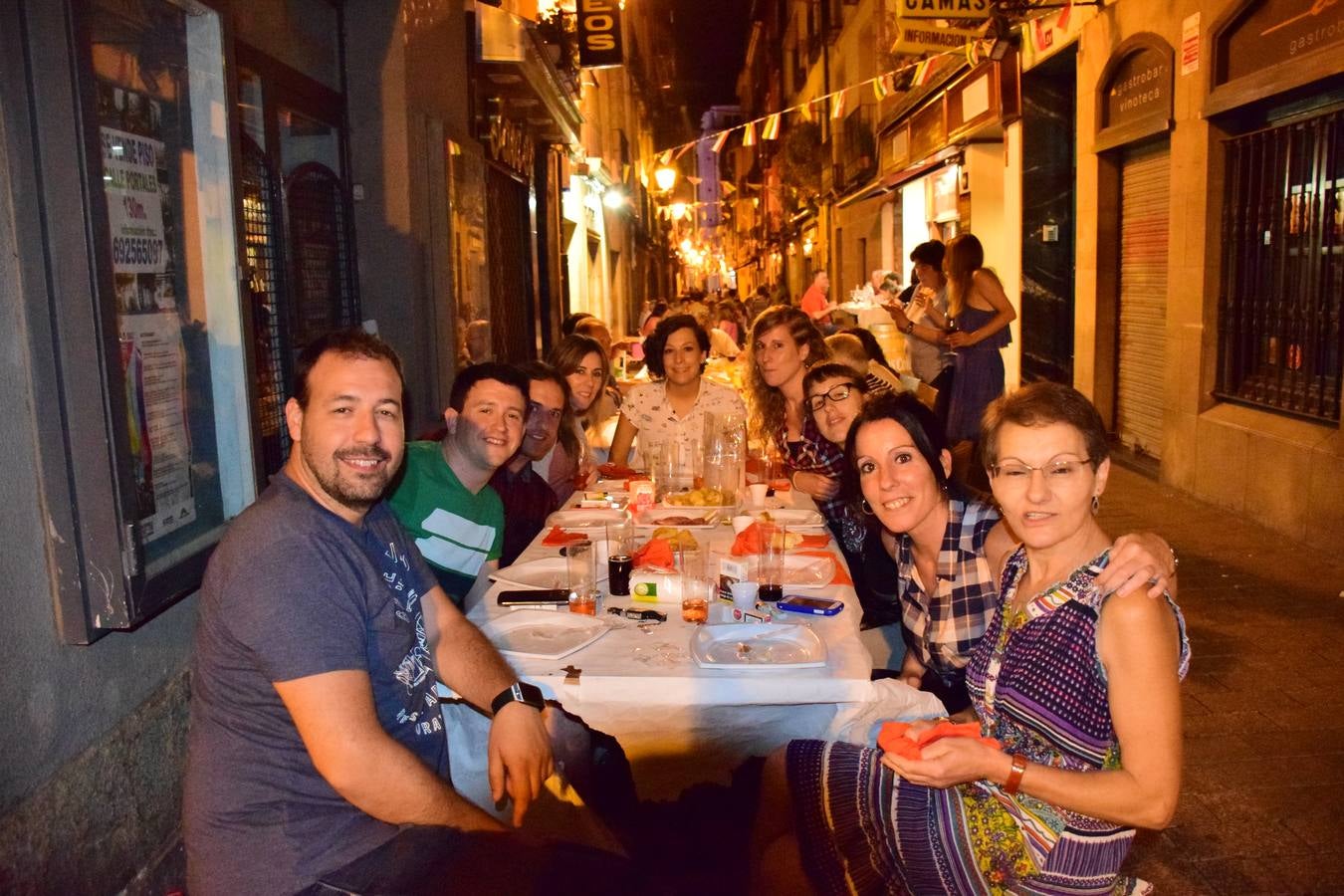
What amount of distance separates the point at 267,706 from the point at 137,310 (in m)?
1.64

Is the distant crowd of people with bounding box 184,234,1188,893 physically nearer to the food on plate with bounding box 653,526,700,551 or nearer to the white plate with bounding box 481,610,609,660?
the white plate with bounding box 481,610,609,660

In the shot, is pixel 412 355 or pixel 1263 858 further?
pixel 412 355

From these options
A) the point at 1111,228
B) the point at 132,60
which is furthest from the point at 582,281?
the point at 132,60

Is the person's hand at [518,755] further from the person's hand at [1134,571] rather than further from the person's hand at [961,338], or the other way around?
the person's hand at [961,338]

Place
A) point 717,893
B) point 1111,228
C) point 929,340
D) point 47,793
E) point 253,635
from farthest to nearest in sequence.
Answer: point 1111,228, point 929,340, point 47,793, point 717,893, point 253,635

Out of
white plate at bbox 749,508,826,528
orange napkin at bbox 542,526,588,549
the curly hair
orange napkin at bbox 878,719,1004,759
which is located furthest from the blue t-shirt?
the curly hair

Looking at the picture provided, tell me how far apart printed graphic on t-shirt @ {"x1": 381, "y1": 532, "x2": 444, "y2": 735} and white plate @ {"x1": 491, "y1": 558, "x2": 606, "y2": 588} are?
96 cm

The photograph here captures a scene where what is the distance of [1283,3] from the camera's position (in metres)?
6.78

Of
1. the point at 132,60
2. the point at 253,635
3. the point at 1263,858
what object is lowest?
the point at 1263,858

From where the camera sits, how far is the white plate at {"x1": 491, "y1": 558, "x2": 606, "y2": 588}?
3.60 metres

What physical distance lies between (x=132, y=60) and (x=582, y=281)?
1362 cm

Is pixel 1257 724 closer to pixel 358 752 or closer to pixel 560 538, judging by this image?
pixel 560 538

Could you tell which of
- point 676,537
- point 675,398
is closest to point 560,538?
point 676,537

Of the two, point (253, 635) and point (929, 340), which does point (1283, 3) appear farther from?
point (253, 635)
